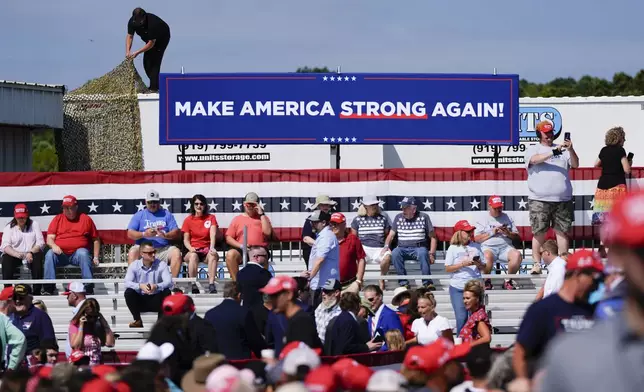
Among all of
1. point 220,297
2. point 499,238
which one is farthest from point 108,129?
point 499,238

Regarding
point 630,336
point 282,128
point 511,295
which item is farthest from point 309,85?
point 630,336

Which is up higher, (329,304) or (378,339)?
(329,304)

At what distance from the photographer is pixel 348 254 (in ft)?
41.4

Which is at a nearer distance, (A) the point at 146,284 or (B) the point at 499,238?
(A) the point at 146,284

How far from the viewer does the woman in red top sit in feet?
43.2

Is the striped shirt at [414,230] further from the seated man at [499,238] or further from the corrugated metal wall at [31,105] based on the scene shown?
the corrugated metal wall at [31,105]

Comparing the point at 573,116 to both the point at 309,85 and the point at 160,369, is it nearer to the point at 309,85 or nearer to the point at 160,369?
the point at 309,85

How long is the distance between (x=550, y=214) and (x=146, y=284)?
4780 millimetres

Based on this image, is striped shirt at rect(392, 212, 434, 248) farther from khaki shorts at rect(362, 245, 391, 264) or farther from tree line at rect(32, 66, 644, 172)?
tree line at rect(32, 66, 644, 172)

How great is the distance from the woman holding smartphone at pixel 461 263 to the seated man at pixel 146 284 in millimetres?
3005

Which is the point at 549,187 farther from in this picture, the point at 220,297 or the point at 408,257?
the point at 220,297

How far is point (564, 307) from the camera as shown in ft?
18.7

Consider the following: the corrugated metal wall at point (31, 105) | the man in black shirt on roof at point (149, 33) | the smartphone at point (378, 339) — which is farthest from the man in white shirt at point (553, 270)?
the corrugated metal wall at point (31, 105)

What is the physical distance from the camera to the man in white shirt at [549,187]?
13.0 metres
